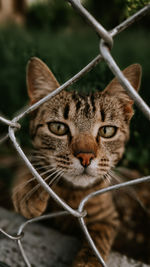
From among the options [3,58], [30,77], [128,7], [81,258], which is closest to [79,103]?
[30,77]

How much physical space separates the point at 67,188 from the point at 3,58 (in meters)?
1.41

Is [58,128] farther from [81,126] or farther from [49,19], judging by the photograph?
[49,19]

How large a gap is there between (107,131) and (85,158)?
0.53 feet

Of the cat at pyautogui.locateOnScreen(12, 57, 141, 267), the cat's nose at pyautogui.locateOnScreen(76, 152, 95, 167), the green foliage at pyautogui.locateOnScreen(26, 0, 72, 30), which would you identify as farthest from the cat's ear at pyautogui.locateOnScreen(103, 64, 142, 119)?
the green foliage at pyautogui.locateOnScreen(26, 0, 72, 30)

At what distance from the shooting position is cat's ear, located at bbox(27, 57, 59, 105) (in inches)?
40.0

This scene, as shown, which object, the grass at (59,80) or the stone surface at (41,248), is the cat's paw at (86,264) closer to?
the stone surface at (41,248)

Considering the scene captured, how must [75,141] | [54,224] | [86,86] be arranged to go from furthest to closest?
[54,224]
[86,86]
[75,141]

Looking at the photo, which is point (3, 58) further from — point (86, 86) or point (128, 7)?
point (128, 7)

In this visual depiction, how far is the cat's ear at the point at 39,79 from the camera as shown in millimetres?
1016

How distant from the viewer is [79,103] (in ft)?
3.53

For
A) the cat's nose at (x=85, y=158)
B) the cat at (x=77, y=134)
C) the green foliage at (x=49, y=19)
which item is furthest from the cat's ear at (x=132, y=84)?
the green foliage at (x=49, y=19)

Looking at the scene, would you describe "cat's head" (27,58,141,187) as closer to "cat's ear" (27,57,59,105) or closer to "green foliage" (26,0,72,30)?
"cat's ear" (27,57,59,105)

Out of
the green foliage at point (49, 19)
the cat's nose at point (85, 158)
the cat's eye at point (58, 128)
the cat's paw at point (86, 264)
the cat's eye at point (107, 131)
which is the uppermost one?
the green foliage at point (49, 19)

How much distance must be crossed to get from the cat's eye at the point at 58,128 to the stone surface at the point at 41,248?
49 cm
